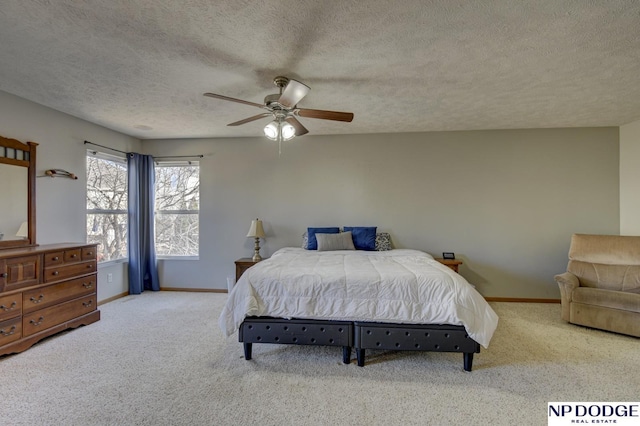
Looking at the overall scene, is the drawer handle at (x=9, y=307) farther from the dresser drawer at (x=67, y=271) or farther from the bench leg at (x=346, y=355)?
the bench leg at (x=346, y=355)

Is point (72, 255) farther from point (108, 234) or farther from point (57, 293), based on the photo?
point (108, 234)

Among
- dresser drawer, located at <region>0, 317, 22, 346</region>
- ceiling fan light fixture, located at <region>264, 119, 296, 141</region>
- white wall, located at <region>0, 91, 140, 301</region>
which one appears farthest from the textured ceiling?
dresser drawer, located at <region>0, 317, 22, 346</region>

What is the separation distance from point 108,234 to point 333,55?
4148 millimetres

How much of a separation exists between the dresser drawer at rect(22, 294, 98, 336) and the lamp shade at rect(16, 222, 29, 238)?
85 centimetres

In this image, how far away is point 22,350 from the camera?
255 cm

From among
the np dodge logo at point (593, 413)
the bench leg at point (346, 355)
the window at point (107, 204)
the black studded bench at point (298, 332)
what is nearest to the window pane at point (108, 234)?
the window at point (107, 204)

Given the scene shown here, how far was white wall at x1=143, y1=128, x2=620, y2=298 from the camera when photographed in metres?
4.12

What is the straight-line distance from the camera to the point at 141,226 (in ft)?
14.9

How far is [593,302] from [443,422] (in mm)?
2566

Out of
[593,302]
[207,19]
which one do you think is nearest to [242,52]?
[207,19]

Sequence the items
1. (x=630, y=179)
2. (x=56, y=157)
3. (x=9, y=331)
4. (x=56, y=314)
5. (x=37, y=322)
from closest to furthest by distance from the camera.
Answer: (x=9, y=331)
(x=37, y=322)
(x=56, y=314)
(x=56, y=157)
(x=630, y=179)

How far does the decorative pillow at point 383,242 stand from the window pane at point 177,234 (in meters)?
2.95

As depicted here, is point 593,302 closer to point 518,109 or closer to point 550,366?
point 550,366

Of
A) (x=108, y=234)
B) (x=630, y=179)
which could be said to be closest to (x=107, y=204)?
(x=108, y=234)
